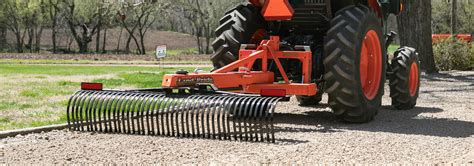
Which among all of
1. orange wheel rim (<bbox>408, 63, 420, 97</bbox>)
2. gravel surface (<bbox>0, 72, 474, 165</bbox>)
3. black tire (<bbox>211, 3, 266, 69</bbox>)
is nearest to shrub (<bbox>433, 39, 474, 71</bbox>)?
orange wheel rim (<bbox>408, 63, 420, 97</bbox>)

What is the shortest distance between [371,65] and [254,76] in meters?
1.78

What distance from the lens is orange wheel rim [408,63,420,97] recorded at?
10430 millimetres

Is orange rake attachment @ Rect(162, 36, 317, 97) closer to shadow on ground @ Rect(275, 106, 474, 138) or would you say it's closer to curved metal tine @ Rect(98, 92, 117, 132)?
shadow on ground @ Rect(275, 106, 474, 138)

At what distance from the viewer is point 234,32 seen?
9.02 metres

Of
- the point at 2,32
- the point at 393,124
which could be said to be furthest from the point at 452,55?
the point at 2,32

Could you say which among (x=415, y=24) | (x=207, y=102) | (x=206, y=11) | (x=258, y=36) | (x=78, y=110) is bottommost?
(x=78, y=110)

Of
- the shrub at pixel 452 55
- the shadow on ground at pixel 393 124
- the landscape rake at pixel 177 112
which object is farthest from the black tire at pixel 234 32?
the shrub at pixel 452 55

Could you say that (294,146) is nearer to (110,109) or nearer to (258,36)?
(110,109)

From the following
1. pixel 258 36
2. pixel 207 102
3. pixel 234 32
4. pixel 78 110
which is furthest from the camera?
pixel 258 36

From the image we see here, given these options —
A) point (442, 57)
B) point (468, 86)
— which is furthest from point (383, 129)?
point (442, 57)

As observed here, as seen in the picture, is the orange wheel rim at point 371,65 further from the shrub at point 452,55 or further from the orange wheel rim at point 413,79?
the shrub at point 452,55

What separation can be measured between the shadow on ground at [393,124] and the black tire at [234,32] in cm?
105

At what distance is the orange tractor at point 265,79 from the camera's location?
704cm

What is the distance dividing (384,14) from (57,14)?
59495 millimetres
